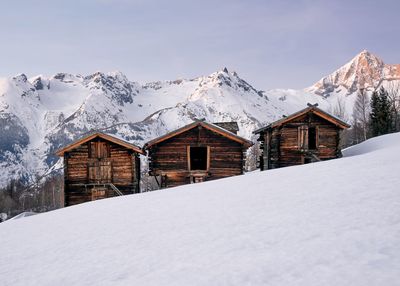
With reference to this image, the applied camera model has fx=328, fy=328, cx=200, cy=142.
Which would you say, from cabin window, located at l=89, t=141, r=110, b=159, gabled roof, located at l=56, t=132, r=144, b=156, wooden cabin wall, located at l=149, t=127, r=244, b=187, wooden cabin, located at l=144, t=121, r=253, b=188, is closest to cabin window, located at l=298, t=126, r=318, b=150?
wooden cabin, located at l=144, t=121, r=253, b=188

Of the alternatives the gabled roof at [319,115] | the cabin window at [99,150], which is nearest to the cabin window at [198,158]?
the gabled roof at [319,115]

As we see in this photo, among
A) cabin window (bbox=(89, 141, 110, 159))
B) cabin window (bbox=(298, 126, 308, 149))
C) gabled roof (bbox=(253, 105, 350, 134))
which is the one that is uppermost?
gabled roof (bbox=(253, 105, 350, 134))

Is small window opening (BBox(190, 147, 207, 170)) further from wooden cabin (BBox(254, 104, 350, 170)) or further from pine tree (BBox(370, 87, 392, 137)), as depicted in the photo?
pine tree (BBox(370, 87, 392, 137))

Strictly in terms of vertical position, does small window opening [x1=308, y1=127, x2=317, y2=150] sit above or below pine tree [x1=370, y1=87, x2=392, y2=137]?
below

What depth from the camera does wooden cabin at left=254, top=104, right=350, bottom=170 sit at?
77.4ft

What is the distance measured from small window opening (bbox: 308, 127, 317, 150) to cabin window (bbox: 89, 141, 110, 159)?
14837mm

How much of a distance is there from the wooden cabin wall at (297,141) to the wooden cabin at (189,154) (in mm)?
2734

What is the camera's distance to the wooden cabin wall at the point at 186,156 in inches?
907

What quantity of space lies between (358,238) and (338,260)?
0.67 metres

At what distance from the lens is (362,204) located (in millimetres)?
5367

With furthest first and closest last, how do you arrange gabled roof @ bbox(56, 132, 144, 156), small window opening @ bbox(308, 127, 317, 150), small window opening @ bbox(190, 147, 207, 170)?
small window opening @ bbox(190, 147, 207, 170)
small window opening @ bbox(308, 127, 317, 150)
gabled roof @ bbox(56, 132, 144, 156)

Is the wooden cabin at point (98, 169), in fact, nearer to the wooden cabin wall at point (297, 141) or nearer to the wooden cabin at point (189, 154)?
the wooden cabin at point (189, 154)

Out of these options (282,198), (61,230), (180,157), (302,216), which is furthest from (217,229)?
(180,157)

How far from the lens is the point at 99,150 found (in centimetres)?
2300
